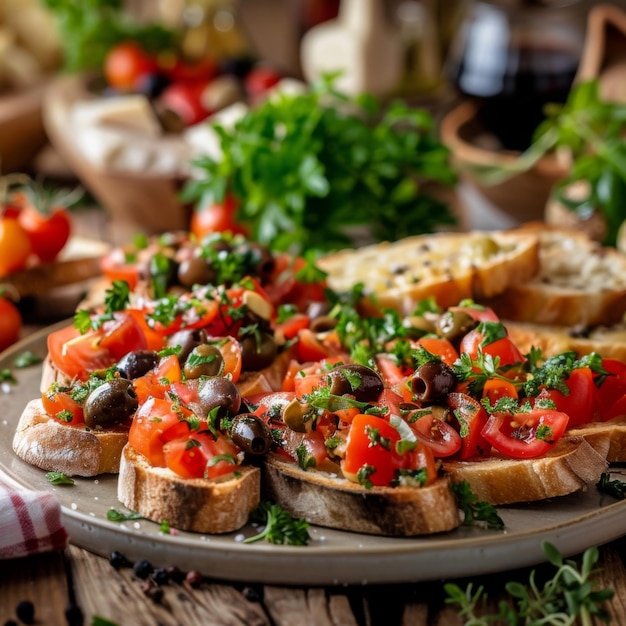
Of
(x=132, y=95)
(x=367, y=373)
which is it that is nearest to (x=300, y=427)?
(x=367, y=373)

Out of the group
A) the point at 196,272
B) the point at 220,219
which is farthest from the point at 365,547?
the point at 220,219

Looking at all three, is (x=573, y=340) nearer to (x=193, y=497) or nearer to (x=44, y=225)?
(x=193, y=497)

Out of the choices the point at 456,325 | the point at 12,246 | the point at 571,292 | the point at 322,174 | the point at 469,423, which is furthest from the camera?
the point at 322,174

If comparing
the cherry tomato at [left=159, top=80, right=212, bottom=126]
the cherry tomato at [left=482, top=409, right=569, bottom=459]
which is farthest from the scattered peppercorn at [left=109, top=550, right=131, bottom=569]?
the cherry tomato at [left=159, top=80, right=212, bottom=126]

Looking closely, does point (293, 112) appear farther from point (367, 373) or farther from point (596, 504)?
point (596, 504)

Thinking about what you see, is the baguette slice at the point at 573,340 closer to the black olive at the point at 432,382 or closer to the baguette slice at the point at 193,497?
the black olive at the point at 432,382

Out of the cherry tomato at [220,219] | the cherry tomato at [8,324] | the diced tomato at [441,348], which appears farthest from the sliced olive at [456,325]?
the cherry tomato at [220,219]

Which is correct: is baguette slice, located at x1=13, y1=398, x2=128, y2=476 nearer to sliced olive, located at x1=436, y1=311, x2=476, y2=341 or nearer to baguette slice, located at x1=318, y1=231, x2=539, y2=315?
sliced olive, located at x1=436, y1=311, x2=476, y2=341
